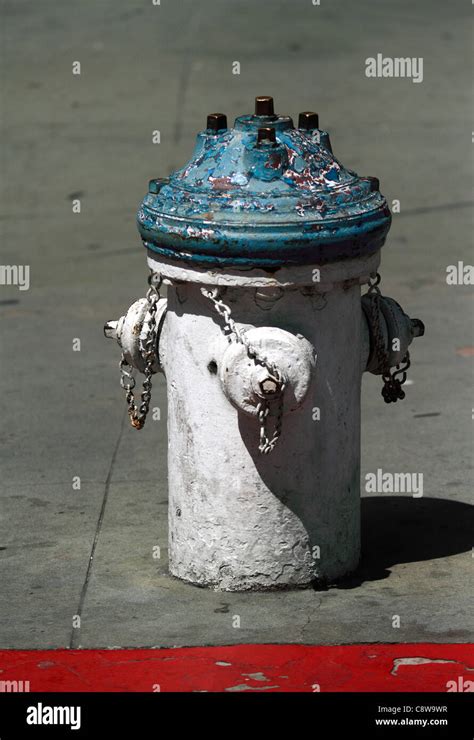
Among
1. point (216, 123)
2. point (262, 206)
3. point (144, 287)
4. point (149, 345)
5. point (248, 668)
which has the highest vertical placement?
point (216, 123)

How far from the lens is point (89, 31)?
17375mm

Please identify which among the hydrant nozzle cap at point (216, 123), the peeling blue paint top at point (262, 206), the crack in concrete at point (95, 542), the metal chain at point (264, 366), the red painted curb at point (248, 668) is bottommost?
the red painted curb at point (248, 668)

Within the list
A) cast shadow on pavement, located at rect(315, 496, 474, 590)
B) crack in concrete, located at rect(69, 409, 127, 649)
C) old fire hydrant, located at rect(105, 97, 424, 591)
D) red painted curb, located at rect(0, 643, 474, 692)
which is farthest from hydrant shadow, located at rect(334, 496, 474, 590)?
crack in concrete, located at rect(69, 409, 127, 649)

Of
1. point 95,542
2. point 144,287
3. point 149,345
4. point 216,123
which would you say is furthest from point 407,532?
point 144,287

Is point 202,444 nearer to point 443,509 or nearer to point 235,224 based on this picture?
point 235,224

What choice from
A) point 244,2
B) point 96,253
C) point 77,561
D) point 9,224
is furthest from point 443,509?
point 244,2

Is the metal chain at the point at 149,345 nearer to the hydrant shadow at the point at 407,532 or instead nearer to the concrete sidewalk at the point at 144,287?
the concrete sidewalk at the point at 144,287

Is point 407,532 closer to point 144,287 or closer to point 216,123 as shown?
point 216,123

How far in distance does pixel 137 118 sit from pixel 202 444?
350 inches

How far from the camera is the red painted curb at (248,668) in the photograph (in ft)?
16.8

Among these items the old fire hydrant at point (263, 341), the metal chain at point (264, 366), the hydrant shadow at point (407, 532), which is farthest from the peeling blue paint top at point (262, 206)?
the hydrant shadow at point (407, 532)

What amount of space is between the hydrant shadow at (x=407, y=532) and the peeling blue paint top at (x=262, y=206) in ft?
4.42

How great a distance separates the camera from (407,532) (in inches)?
259

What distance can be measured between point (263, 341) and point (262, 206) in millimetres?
490
